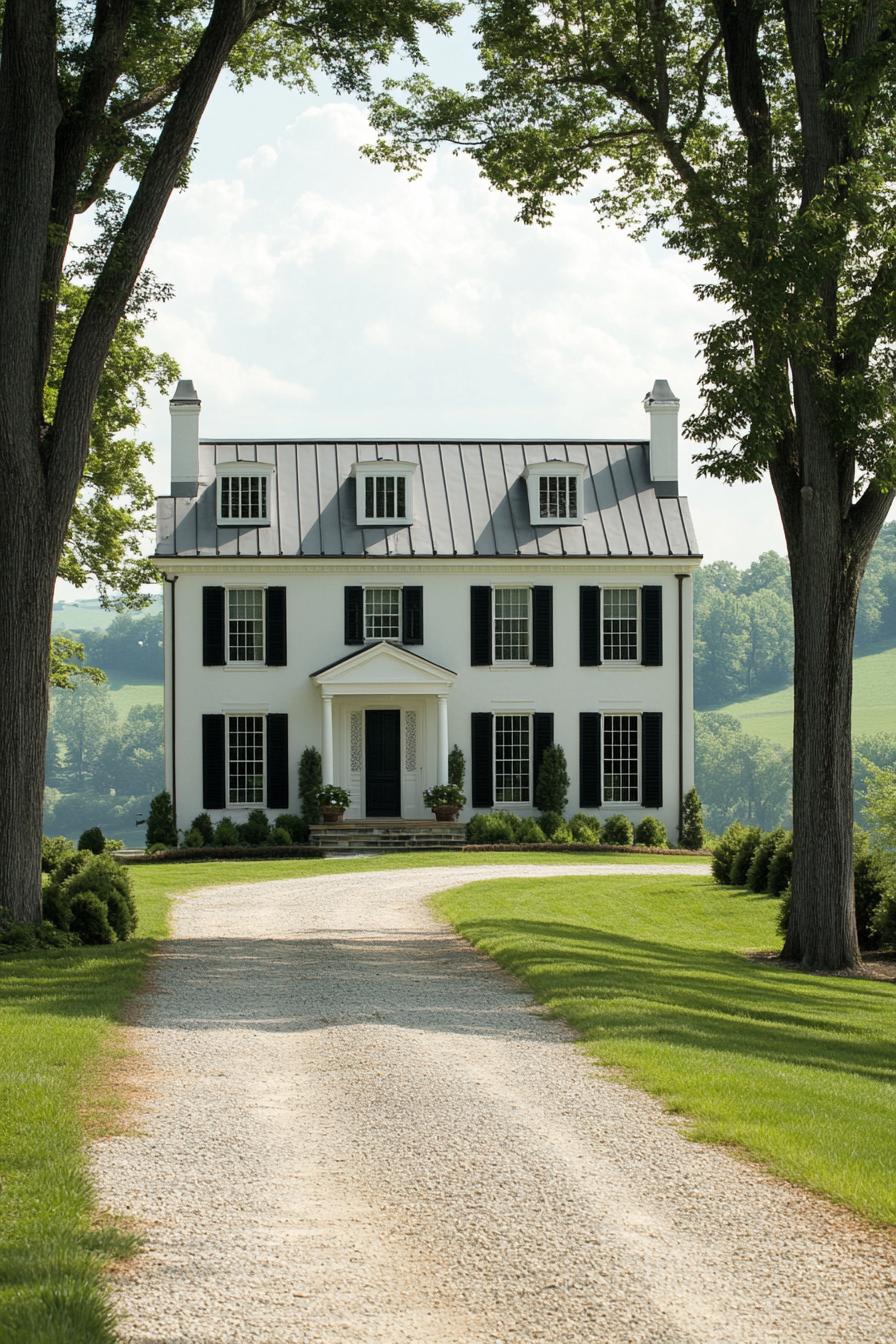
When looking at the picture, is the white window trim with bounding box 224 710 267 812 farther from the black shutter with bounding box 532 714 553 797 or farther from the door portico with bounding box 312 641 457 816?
the black shutter with bounding box 532 714 553 797

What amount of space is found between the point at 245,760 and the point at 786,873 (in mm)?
14001

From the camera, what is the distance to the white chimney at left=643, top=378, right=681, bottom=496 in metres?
34.3

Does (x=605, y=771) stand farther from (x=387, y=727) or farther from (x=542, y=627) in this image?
(x=387, y=727)

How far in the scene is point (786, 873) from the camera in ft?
71.0

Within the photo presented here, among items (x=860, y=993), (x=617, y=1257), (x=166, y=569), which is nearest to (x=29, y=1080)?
(x=617, y=1257)

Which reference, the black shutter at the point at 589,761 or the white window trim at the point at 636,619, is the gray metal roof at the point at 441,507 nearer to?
the white window trim at the point at 636,619

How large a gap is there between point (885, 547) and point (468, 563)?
3710 inches

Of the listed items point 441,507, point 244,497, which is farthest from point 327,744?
point 441,507

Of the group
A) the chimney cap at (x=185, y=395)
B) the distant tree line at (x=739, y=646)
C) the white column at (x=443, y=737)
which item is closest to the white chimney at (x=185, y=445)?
the chimney cap at (x=185, y=395)

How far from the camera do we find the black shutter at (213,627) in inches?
1257

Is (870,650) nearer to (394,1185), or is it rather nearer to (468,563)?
(468,563)

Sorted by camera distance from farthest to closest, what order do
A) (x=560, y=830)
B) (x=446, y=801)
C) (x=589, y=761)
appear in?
(x=589, y=761)
(x=446, y=801)
(x=560, y=830)

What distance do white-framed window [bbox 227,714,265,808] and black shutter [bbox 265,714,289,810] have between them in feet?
0.53

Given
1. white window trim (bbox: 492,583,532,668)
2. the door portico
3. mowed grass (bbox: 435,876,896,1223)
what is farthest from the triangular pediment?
mowed grass (bbox: 435,876,896,1223)
